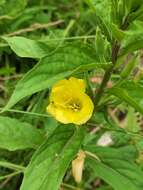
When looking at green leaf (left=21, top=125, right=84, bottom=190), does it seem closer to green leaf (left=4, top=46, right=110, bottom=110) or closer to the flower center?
the flower center

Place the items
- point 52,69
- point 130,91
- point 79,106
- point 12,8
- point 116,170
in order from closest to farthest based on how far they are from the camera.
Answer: point 52,69 < point 130,91 < point 79,106 < point 116,170 < point 12,8

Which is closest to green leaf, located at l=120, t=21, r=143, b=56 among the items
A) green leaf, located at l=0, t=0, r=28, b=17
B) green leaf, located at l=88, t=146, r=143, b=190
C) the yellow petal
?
the yellow petal

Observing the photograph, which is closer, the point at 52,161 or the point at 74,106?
the point at 52,161

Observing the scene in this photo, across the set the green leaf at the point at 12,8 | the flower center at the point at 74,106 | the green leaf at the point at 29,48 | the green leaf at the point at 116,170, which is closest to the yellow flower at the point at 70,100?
the flower center at the point at 74,106

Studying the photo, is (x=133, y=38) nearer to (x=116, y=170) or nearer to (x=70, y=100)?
(x=70, y=100)

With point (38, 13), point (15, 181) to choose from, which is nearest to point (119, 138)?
point (15, 181)

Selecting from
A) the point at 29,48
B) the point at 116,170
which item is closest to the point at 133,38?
the point at 29,48
